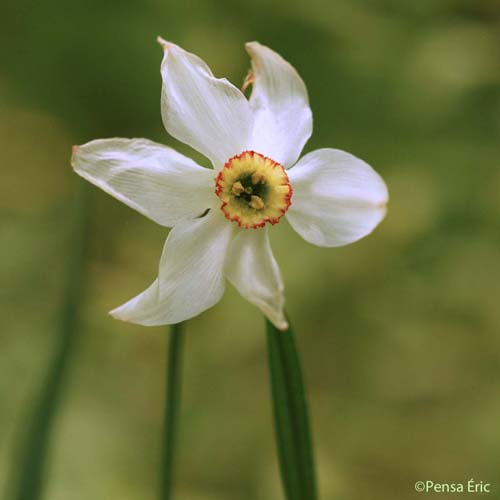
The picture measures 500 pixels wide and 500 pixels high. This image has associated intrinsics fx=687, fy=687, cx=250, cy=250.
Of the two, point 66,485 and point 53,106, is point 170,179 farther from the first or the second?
point 53,106

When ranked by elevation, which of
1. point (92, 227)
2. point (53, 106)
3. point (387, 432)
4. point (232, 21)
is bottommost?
point (387, 432)

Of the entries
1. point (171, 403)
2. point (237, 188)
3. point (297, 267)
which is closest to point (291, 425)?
point (171, 403)

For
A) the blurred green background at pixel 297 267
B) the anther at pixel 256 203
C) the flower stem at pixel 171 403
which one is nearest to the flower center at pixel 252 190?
the anther at pixel 256 203

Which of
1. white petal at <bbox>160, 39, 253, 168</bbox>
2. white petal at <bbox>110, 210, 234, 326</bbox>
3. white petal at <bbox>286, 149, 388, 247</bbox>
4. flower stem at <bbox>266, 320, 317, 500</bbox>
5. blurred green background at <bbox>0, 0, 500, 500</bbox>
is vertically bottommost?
flower stem at <bbox>266, 320, 317, 500</bbox>

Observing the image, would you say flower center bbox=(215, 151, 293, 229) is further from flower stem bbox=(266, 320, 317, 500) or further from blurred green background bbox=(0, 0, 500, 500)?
blurred green background bbox=(0, 0, 500, 500)

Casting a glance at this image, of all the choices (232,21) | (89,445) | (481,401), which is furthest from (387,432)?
(232,21)

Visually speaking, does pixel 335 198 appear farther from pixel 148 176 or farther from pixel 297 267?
pixel 297 267

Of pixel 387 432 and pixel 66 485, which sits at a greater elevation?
pixel 387 432

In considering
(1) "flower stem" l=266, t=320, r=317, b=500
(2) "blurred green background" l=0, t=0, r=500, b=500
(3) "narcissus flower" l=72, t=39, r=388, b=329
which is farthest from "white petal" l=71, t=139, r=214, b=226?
(2) "blurred green background" l=0, t=0, r=500, b=500
